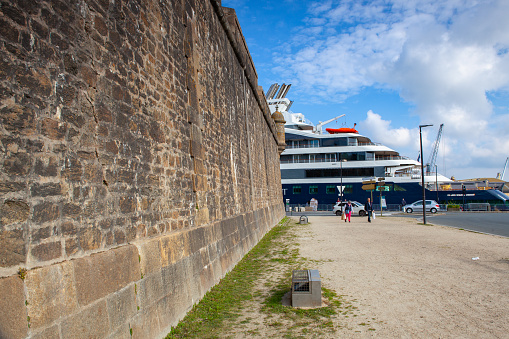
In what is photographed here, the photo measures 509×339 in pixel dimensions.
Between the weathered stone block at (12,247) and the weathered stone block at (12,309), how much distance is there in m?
0.13

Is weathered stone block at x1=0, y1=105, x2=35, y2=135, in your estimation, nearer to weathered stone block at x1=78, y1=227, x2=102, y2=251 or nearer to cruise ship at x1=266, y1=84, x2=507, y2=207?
weathered stone block at x1=78, y1=227, x2=102, y2=251

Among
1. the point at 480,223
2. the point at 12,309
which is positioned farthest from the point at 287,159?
the point at 12,309

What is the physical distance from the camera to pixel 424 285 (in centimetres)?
659

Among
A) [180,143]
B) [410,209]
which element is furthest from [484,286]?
[410,209]

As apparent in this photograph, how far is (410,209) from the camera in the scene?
39.4 meters

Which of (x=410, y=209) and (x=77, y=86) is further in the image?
(x=410, y=209)

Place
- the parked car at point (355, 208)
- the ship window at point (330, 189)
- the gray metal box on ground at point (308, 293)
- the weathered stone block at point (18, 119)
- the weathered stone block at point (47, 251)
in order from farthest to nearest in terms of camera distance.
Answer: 1. the ship window at point (330, 189)
2. the parked car at point (355, 208)
3. the gray metal box on ground at point (308, 293)
4. the weathered stone block at point (47, 251)
5. the weathered stone block at point (18, 119)

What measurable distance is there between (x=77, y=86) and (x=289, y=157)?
47.4 metres

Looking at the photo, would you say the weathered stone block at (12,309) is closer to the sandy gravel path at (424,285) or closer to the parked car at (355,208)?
the sandy gravel path at (424,285)

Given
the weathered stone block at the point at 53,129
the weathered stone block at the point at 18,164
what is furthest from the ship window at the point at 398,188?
the weathered stone block at the point at 18,164

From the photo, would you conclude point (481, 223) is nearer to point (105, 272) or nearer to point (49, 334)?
point (105, 272)

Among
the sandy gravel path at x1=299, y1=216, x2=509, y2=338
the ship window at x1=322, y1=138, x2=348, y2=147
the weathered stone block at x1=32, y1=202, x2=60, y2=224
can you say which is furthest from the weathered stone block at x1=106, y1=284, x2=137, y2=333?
the ship window at x1=322, y1=138, x2=348, y2=147

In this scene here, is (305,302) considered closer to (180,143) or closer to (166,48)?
(180,143)

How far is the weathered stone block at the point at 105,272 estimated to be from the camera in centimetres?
317
